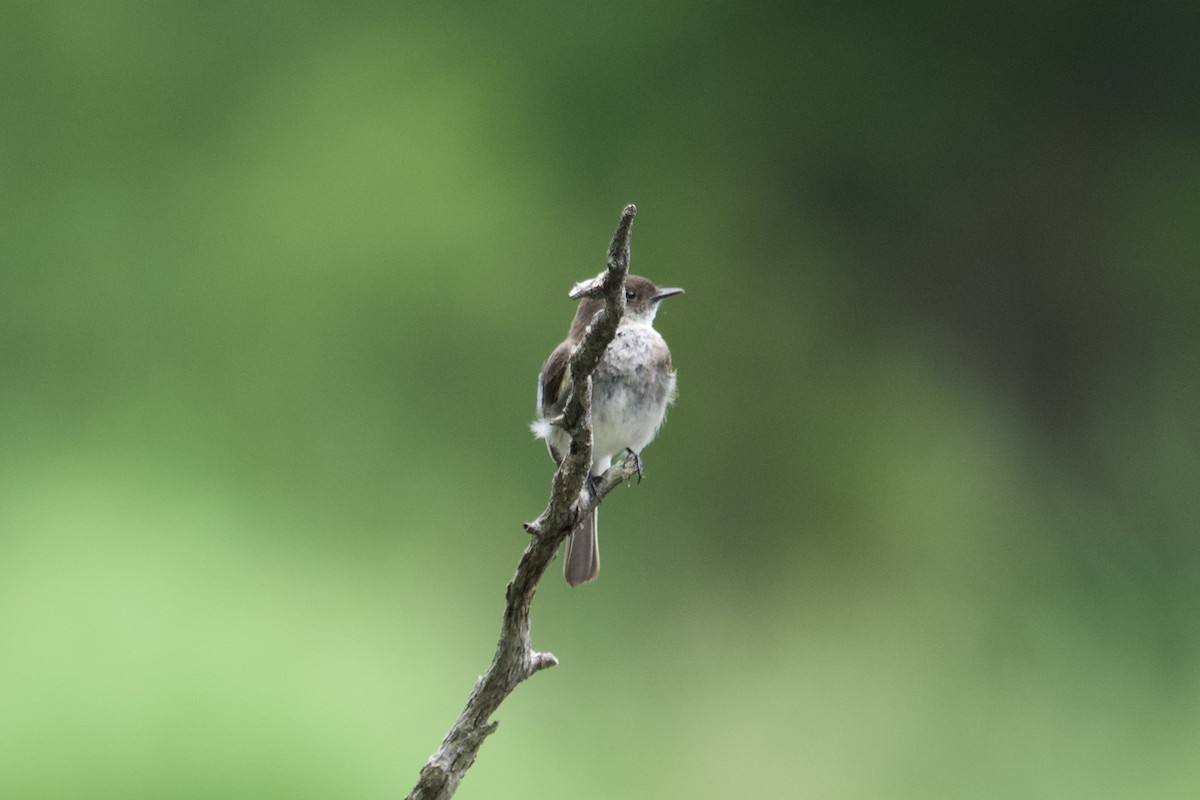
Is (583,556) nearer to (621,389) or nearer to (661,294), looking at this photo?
(621,389)

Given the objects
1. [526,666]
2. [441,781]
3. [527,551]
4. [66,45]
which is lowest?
[441,781]

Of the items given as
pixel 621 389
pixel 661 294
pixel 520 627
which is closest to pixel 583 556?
pixel 621 389

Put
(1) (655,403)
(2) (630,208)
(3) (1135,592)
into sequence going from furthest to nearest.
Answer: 1. (3) (1135,592)
2. (1) (655,403)
3. (2) (630,208)

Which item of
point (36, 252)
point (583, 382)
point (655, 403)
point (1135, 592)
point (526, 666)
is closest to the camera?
point (583, 382)

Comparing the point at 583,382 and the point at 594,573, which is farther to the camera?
the point at 594,573

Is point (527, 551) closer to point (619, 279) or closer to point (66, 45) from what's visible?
point (619, 279)

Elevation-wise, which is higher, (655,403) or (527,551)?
(655,403)

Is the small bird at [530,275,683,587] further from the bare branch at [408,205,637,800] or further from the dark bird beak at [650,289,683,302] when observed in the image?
the bare branch at [408,205,637,800]

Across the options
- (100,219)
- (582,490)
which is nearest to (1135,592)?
(582,490)

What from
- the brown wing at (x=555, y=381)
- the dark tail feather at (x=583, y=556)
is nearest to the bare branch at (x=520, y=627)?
the brown wing at (x=555, y=381)
